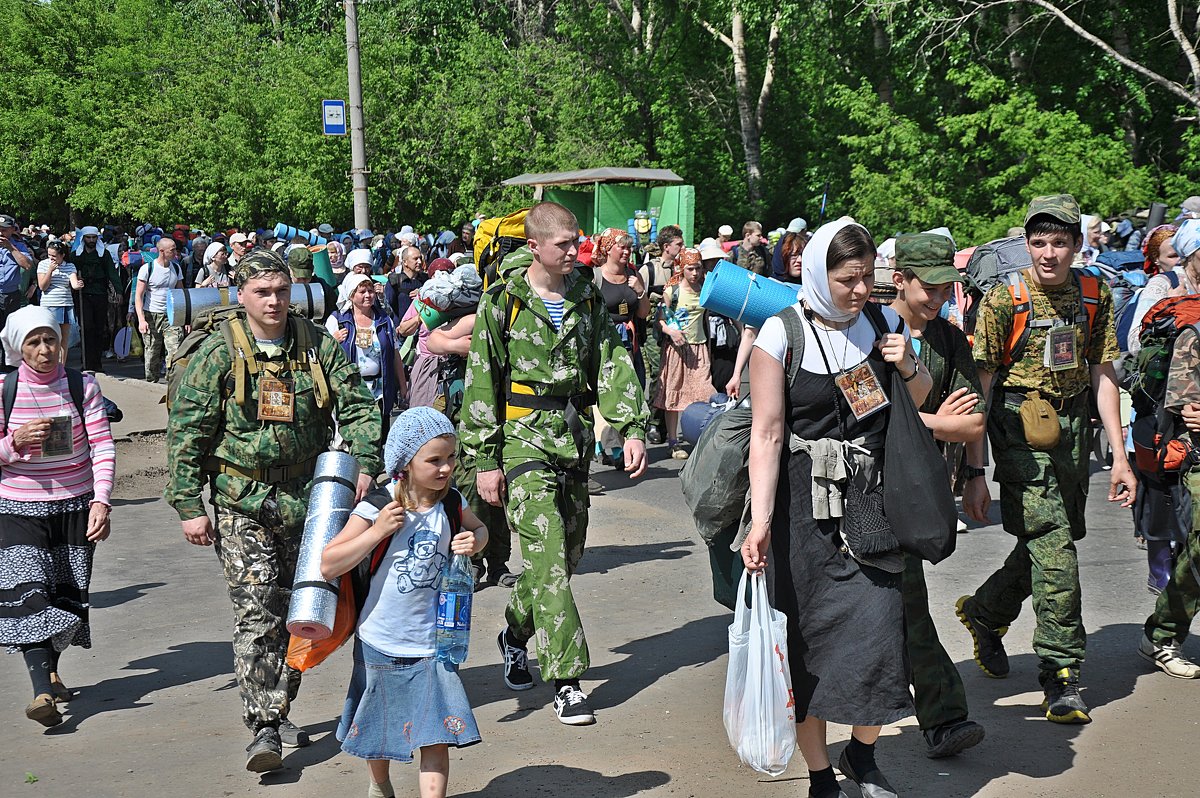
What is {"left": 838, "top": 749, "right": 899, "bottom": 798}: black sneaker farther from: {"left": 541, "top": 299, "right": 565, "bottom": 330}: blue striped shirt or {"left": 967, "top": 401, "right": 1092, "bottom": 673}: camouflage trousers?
{"left": 541, "top": 299, "right": 565, "bottom": 330}: blue striped shirt

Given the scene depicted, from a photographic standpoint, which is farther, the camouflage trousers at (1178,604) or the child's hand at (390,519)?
the camouflage trousers at (1178,604)

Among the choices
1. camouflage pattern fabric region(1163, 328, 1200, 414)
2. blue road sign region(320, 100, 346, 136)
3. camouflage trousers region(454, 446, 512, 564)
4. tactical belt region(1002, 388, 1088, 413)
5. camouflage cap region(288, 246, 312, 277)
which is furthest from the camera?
blue road sign region(320, 100, 346, 136)

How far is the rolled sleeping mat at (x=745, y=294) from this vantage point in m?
5.30

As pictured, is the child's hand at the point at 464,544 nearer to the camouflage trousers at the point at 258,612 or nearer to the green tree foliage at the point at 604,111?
the camouflage trousers at the point at 258,612

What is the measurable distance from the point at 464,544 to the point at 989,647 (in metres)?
2.77

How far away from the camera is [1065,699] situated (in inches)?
217

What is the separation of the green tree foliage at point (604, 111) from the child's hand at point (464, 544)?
1723 cm

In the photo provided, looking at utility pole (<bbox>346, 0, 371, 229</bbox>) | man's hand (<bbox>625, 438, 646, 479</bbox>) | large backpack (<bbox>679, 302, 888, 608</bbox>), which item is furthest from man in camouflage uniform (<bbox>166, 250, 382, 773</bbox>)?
utility pole (<bbox>346, 0, 371, 229</bbox>)

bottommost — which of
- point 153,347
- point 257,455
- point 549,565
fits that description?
point 153,347

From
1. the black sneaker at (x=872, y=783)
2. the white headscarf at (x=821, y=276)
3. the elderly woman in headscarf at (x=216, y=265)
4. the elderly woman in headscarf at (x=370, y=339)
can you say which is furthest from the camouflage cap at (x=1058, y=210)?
the elderly woman in headscarf at (x=216, y=265)

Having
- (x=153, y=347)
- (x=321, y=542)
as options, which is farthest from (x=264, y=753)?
(x=153, y=347)

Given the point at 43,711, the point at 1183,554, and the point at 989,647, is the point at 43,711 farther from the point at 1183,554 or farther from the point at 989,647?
the point at 1183,554

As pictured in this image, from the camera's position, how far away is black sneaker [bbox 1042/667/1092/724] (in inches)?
216

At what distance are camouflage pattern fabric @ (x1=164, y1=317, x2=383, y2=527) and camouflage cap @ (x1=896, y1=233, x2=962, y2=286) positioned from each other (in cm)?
206
